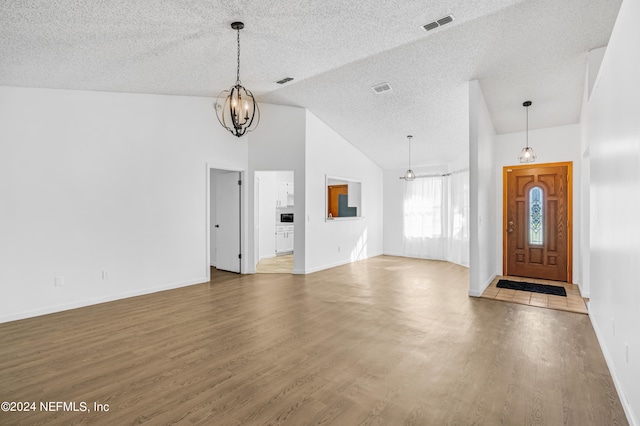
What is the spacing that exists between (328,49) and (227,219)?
407 centimetres

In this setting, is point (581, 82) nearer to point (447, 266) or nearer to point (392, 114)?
point (392, 114)

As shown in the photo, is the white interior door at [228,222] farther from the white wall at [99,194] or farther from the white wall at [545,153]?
the white wall at [545,153]

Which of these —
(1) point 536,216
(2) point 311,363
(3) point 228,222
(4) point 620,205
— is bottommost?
(2) point 311,363

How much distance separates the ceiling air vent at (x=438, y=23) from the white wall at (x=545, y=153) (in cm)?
270

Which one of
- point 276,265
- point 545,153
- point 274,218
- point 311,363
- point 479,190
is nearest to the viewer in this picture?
point 311,363

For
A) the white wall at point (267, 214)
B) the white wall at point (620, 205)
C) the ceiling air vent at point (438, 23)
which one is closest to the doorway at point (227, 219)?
the white wall at point (267, 214)

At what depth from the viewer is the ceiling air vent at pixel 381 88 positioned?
5.31 metres

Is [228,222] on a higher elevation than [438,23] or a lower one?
lower

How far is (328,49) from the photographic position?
4.15 metres

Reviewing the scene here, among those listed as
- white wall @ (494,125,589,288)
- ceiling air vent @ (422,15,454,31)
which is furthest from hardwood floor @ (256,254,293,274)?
ceiling air vent @ (422,15,454,31)

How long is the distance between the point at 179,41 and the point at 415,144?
215 inches

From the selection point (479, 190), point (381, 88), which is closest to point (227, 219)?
point (381, 88)

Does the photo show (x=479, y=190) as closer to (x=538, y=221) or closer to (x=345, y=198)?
(x=538, y=221)

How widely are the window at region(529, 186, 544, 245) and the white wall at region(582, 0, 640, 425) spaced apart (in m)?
3.24
